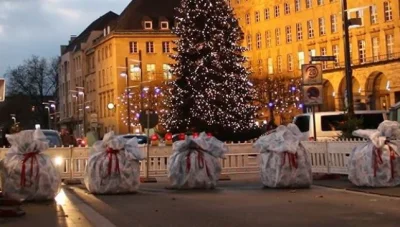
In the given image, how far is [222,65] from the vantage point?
49.3 metres

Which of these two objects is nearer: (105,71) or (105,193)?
(105,193)

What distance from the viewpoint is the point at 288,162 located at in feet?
67.5

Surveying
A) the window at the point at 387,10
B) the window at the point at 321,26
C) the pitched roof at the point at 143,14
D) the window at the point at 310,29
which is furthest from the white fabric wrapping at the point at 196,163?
the pitched roof at the point at 143,14

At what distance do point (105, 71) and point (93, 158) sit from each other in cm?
9040

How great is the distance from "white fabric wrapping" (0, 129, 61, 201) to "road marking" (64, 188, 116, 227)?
2.46 feet

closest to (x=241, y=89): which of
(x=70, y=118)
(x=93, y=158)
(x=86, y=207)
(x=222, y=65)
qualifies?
(x=222, y=65)

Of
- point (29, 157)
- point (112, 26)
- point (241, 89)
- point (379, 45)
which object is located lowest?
point (29, 157)

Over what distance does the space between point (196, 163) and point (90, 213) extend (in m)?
6.47

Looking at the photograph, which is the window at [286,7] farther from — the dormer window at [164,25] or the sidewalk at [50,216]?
the sidewalk at [50,216]

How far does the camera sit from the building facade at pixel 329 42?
79.6m

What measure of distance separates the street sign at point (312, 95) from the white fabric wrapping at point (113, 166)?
756 centimetres

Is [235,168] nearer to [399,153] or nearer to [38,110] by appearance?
[399,153]

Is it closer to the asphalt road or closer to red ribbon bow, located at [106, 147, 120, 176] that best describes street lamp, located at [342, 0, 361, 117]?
the asphalt road

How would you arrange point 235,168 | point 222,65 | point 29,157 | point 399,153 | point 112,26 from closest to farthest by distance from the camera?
point 29,157
point 399,153
point 235,168
point 222,65
point 112,26
